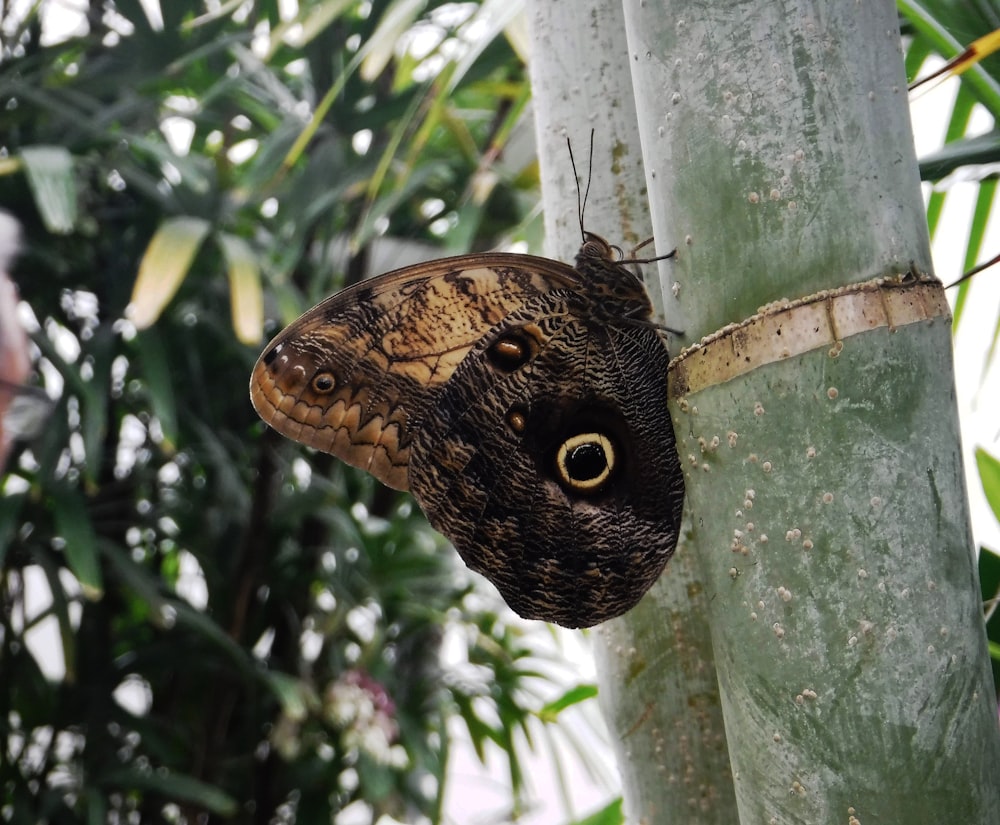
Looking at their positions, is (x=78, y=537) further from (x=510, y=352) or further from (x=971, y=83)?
(x=971, y=83)

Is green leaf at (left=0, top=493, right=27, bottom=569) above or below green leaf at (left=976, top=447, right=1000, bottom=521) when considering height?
above

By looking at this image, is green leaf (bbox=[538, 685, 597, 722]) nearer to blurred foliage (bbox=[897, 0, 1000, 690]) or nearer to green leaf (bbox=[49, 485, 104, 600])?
blurred foliage (bbox=[897, 0, 1000, 690])

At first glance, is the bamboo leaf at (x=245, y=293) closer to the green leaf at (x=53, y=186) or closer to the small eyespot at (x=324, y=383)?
the green leaf at (x=53, y=186)

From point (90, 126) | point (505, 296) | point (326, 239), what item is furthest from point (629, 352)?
point (90, 126)

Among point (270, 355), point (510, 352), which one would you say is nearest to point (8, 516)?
point (270, 355)

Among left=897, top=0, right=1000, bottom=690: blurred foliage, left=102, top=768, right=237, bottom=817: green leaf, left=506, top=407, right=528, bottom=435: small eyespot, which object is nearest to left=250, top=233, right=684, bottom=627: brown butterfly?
left=506, top=407, right=528, bottom=435: small eyespot

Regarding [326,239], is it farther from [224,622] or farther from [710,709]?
[710,709]
